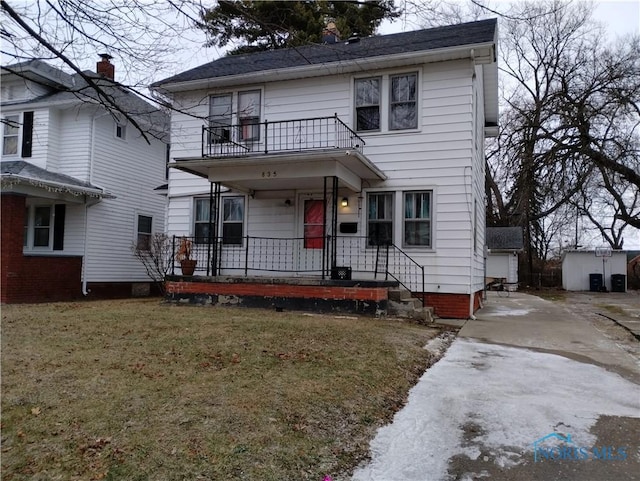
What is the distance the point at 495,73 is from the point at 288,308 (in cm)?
883

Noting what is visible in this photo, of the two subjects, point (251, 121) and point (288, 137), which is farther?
point (251, 121)

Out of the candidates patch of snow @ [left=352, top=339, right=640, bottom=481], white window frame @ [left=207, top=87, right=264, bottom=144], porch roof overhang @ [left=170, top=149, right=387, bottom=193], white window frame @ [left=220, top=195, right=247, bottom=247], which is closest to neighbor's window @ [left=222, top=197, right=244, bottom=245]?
white window frame @ [left=220, top=195, right=247, bottom=247]

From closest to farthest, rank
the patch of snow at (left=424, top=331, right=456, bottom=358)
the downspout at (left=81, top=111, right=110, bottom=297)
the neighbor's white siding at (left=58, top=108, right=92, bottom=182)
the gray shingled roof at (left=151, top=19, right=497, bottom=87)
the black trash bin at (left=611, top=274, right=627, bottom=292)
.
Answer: the patch of snow at (left=424, top=331, right=456, bottom=358)
the gray shingled roof at (left=151, top=19, right=497, bottom=87)
the downspout at (left=81, top=111, right=110, bottom=297)
the neighbor's white siding at (left=58, top=108, right=92, bottom=182)
the black trash bin at (left=611, top=274, right=627, bottom=292)

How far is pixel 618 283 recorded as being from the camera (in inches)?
995

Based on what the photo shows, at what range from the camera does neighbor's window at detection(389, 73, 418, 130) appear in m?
11.1

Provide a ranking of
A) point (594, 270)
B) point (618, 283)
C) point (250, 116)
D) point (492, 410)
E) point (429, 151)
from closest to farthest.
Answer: point (492, 410), point (429, 151), point (250, 116), point (618, 283), point (594, 270)

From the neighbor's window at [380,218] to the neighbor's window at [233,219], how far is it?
11.2ft

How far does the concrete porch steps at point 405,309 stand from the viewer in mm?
9375

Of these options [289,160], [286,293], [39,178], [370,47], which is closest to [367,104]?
[370,47]

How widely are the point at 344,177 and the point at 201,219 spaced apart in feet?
15.4

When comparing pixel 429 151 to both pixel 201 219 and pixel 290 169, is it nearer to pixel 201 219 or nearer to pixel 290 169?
pixel 290 169

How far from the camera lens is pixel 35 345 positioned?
5.86 metres

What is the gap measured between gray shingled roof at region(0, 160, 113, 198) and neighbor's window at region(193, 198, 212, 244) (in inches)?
169

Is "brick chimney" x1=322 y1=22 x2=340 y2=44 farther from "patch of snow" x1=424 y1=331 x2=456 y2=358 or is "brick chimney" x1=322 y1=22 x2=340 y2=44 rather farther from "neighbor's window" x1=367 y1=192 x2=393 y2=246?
"patch of snow" x1=424 y1=331 x2=456 y2=358
